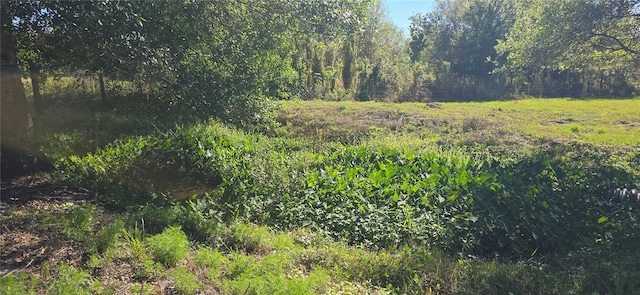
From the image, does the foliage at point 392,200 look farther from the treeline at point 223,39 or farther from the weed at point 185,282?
A: the treeline at point 223,39

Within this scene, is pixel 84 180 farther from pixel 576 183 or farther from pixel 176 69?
pixel 576 183

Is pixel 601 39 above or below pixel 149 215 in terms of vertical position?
above

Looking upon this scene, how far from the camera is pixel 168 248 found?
3.29m

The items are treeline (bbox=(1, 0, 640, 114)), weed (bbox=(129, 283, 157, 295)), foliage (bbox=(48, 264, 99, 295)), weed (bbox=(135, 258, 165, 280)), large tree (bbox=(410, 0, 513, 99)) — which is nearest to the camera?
foliage (bbox=(48, 264, 99, 295))

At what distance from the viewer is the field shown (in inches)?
127

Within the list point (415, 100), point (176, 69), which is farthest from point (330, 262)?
point (415, 100)

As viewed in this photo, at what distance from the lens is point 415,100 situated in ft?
65.6

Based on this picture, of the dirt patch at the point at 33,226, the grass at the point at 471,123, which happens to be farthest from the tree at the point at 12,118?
the grass at the point at 471,123

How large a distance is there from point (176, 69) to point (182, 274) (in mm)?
5260

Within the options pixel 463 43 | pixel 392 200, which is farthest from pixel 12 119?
pixel 463 43

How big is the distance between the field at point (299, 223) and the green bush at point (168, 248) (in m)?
0.01

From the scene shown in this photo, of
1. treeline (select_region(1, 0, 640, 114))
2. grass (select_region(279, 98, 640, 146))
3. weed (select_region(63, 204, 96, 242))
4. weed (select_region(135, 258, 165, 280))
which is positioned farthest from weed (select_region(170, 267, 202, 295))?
grass (select_region(279, 98, 640, 146))

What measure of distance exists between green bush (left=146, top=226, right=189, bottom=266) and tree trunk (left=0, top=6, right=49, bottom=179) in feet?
9.87

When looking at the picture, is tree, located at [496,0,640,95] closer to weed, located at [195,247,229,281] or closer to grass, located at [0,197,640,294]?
grass, located at [0,197,640,294]
